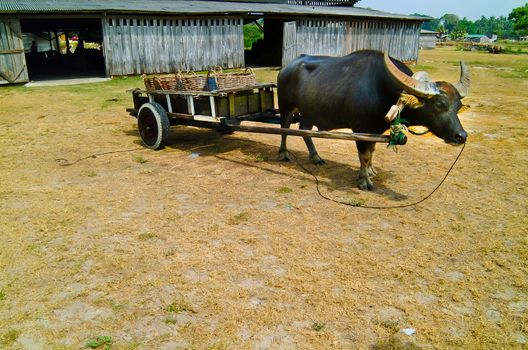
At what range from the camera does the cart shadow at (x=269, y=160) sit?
6.15m

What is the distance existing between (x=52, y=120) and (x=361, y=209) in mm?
8616

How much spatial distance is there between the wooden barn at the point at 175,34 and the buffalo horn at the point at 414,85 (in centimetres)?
1520

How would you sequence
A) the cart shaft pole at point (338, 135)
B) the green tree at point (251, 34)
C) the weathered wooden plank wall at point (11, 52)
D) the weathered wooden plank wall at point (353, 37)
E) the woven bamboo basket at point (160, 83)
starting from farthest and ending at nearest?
the green tree at point (251, 34) → the weathered wooden plank wall at point (353, 37) → the weathered wooden plank wall at point (11, 52) → the woven bamboo basket at point (160, 83) → the cart shaft pole at point (338, 135)

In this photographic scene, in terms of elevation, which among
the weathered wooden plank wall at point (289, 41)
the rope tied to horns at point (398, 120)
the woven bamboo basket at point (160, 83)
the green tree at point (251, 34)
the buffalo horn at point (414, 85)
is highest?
the green tree at point (251, 34)

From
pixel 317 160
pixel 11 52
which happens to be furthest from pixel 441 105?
pixel 11 52

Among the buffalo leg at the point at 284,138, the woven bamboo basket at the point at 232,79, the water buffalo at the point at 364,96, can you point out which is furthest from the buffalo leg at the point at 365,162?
the woven bamboo basket at the point at 232,79

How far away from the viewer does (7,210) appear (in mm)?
5180

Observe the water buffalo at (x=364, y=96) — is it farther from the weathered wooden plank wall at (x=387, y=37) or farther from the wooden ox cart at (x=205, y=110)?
the weathered wooden plank wall at (x=387, y=37)

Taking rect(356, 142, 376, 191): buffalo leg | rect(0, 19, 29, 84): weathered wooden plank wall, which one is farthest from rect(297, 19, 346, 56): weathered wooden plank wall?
rect(356, 142, 376, 191): buffalo leg

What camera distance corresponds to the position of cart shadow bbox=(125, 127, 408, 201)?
20.2ft

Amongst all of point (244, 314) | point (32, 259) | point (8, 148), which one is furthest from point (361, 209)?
point (8, 148)

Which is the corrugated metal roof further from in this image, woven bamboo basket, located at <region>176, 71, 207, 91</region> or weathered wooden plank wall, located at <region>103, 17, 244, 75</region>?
woven bamboo basket, located at <region>176, 71, 207, 91</region>

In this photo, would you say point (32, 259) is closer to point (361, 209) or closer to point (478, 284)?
point (361, 209)

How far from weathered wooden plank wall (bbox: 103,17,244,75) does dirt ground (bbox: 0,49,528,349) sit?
1147 centimetres
